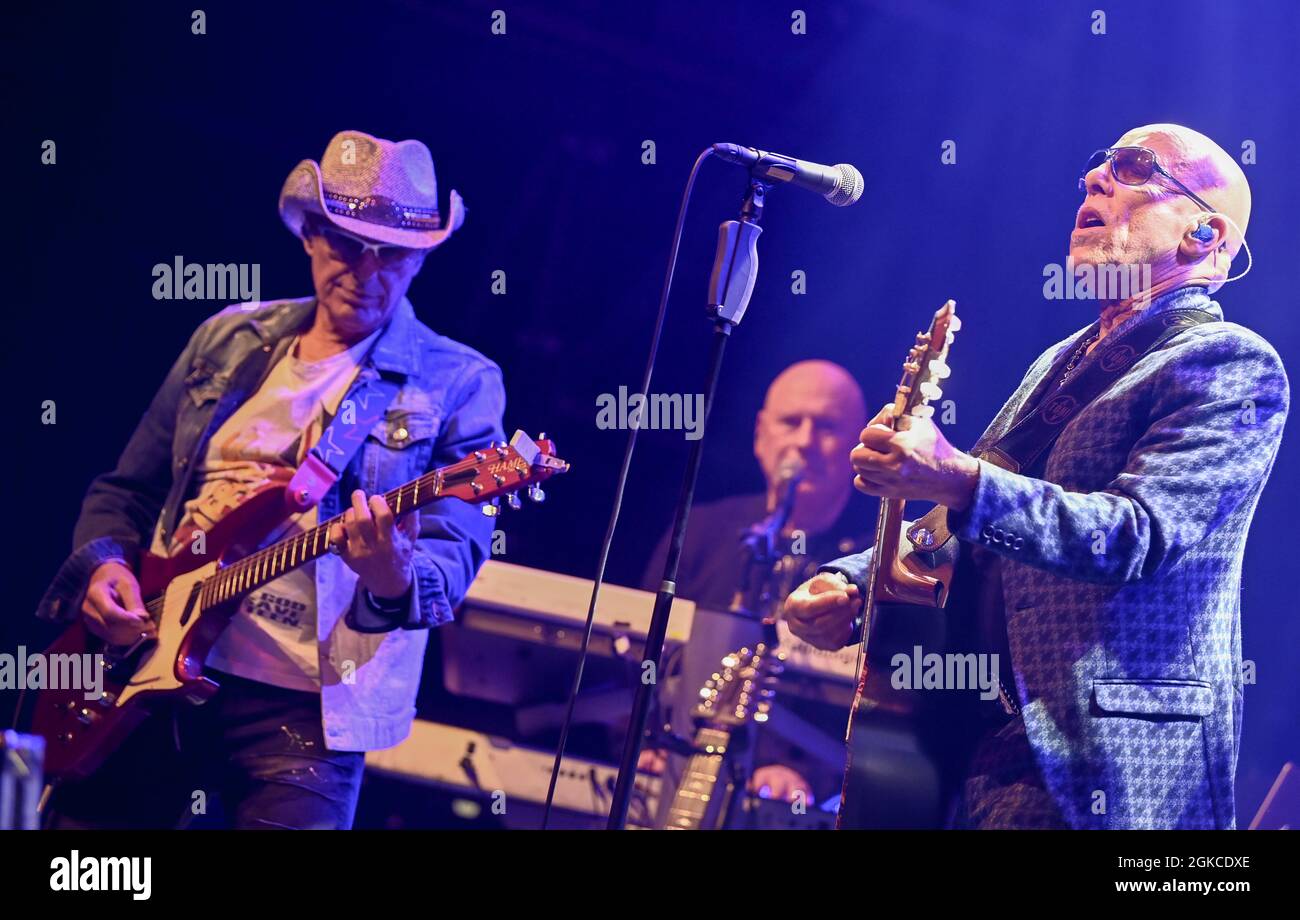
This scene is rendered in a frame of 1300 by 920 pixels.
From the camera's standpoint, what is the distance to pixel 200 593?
3453 millimetres

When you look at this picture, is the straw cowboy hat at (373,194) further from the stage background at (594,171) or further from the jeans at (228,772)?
the jeans at (228,772)

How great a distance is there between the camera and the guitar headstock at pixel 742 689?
170 inches

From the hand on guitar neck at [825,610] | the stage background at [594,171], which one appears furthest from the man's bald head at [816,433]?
the hand on guitar neck at [825,610]

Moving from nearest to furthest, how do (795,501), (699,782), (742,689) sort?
1. (699,782)
2. (742,689)
3. (795,501)

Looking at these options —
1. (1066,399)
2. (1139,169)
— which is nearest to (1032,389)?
(1066,399)

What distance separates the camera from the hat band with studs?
3.79m

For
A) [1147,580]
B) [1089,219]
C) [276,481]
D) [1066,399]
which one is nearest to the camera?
[1147,580]

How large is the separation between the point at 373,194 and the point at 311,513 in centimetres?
100

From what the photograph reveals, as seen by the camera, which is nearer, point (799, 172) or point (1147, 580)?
point (1147, 580)

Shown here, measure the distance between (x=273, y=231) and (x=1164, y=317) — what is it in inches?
125

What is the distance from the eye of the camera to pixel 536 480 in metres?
3.30

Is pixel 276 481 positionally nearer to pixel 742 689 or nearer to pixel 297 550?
pixel 297 550
